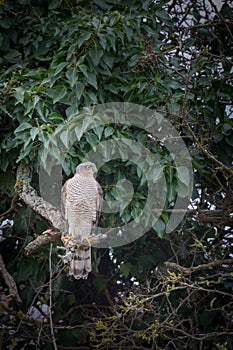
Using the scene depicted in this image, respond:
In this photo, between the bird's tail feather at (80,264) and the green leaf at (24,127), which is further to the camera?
the green leaf at (24,127)

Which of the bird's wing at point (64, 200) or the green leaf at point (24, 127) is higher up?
the green leaf at point (24, 127)

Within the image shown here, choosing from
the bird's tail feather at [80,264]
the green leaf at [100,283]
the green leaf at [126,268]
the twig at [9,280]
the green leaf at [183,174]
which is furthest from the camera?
the green leaf at [100,283]

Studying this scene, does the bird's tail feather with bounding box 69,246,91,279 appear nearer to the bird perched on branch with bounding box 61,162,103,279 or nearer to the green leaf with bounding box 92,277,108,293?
the bird perched on branch with bounding box 61,162,103,279

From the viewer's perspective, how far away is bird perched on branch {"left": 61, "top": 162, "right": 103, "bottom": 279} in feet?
7.89

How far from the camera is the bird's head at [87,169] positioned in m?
2.41

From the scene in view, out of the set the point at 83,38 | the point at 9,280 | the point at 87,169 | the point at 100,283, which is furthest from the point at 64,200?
the point at 100,283

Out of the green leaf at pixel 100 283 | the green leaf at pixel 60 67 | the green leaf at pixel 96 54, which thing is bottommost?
the green leaf at pixel 100 283

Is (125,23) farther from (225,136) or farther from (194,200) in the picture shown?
(194,200)

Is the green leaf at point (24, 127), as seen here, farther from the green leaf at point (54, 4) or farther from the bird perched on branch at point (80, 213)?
the green leaf at point (54, 4)

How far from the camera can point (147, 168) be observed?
2.60m

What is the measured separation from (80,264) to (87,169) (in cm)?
41

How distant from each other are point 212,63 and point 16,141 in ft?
3.57

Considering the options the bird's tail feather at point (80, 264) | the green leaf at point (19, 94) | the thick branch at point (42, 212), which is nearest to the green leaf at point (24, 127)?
the green leaf at point (19, 94)

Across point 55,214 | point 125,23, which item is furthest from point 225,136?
point 55,214
